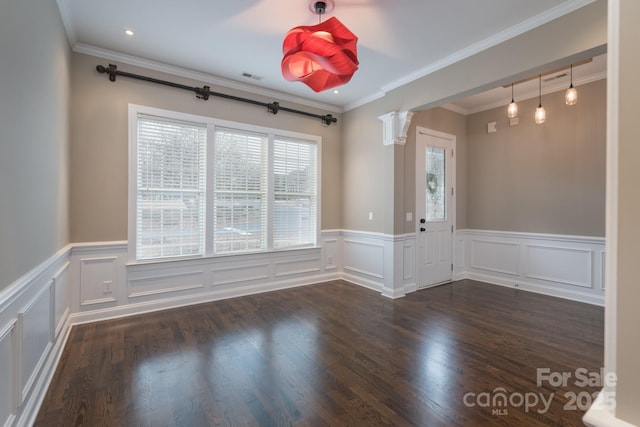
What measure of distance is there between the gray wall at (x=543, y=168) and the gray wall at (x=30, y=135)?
569 centimetres

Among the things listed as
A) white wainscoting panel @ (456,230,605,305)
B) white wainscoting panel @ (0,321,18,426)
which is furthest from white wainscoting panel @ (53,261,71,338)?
white wainscoting panel @ (456,230,605,305)

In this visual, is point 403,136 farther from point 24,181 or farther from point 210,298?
point 24,181

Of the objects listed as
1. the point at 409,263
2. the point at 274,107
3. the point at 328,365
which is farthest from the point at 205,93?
the point at 409,263

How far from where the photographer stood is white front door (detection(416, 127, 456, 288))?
4.72 meters

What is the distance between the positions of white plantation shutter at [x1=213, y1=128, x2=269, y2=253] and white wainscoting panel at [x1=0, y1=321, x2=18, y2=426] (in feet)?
8.18

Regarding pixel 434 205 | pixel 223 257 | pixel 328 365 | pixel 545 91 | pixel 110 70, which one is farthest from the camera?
pixel 434 205

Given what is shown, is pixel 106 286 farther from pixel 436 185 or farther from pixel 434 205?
pixel 436 185

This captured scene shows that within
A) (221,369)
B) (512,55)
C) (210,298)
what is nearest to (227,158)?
(210,298)

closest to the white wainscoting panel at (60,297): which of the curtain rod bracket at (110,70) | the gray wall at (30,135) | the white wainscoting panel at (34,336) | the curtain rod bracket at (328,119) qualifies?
the white wainscoting panel at (34,336)

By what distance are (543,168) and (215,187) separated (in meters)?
4.76

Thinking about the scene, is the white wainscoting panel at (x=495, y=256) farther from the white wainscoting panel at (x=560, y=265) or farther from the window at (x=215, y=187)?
the window at (x=215, y=187)

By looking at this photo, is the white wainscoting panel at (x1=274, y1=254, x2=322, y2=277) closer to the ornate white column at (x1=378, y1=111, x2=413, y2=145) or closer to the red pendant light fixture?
the ornate white column at (x1=378, y1=111, x2=413, y2=145)

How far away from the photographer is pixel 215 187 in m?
4.04

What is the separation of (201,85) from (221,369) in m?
3.41
